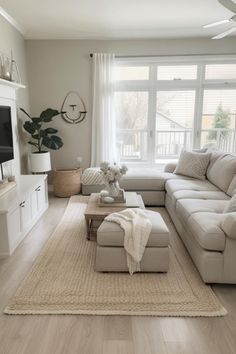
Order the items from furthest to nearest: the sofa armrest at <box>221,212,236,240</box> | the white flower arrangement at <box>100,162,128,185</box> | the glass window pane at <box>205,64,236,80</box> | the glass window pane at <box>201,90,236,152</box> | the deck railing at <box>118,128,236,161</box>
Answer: the deck railing at <box>118,128,236,161</box> < the glass window pane at <box>201,90,236,152</box> < the glass window pane at <box>205,64,236,80</box> < the white flower arrangement at <box>100,162,128,185</box> < the sofa armrest at <box>221,212,236,240</box>

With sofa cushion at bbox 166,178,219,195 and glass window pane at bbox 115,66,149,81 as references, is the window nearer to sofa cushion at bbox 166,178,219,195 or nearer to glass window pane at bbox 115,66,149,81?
glass window pane at bbox 115,66,149,81

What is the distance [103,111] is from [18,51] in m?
1.72

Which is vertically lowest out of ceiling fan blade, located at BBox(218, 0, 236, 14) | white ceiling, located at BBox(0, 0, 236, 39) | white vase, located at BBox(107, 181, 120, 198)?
white vase, located at BBox(107, 181, 120, 198)

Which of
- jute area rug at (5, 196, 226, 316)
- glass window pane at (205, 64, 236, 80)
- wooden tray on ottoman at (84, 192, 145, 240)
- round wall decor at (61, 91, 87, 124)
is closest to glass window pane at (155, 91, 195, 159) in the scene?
glass window pane at (205, 64, 236, 80)

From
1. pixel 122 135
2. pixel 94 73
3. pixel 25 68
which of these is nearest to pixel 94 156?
pixel 122 135

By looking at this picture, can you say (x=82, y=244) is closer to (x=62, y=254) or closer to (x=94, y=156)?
(x=62, y=254)

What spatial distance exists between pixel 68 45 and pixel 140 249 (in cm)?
405

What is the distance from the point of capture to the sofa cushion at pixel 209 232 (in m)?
2.16

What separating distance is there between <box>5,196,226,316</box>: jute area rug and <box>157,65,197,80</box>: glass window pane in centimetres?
348

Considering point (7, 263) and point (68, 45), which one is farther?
point (68, 45)

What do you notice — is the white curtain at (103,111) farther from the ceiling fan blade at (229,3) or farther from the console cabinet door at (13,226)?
the ceiling fan blade at (229,3)

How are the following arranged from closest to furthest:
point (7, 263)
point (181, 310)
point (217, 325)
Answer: point (217, 325) → point (181, 310) → point (7, 263)

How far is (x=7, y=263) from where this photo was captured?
8.54 ft

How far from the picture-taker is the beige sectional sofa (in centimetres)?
217
